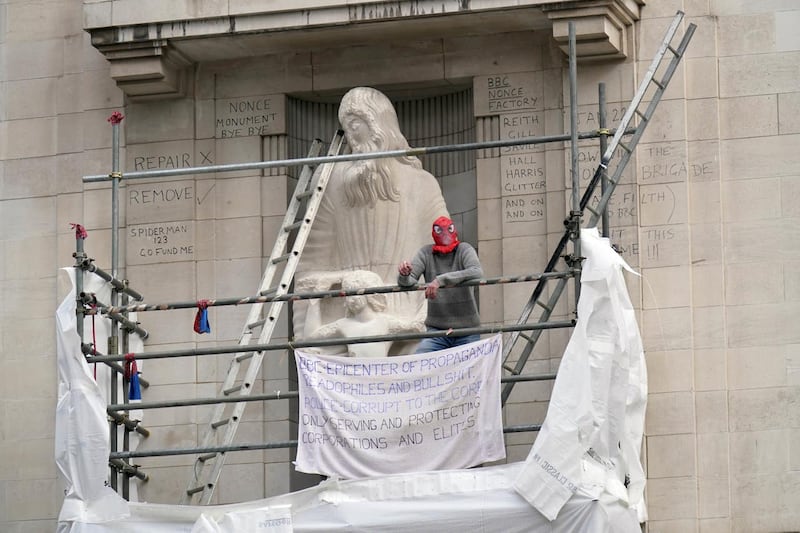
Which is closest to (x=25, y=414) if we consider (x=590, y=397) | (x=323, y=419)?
(x=323, y=419)

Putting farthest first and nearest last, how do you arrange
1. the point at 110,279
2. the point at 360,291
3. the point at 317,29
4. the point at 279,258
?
the point at 317,29 < the point at 279,258 < the point at 110,279 < the point at 360,291

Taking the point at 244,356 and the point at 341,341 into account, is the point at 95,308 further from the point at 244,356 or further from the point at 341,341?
the point at 341,341

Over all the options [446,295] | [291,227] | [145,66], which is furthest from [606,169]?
[145,66]

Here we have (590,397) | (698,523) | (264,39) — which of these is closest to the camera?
(590,397)

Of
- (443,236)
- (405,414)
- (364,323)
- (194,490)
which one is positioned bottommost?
(194,490)

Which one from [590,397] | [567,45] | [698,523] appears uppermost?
[567,45]

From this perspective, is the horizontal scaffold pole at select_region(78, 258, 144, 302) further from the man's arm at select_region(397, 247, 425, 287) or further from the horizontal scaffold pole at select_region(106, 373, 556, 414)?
the man's arm at select_region(397, 247, 425, 287)

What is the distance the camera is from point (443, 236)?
18.2 m

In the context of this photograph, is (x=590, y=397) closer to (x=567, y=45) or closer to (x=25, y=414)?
(x=567, y=45)

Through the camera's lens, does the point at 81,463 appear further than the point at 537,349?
No

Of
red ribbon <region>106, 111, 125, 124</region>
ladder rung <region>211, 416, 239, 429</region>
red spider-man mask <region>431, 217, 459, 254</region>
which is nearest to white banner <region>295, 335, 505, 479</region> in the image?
red spider-man mask <region>431, 217, 459, 254</region>

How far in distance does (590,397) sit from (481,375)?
983mm

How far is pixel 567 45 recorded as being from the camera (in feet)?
64.0

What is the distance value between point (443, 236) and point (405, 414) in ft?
5.14
